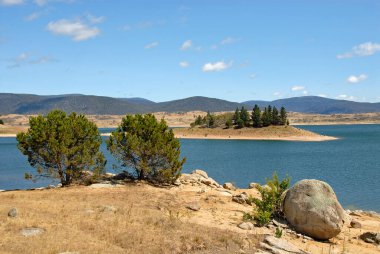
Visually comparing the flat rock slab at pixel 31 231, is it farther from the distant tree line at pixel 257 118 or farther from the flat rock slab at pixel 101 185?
the distant tree line at pixel 257 118

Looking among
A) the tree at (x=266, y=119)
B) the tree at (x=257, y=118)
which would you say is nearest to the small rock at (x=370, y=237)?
the tree at (x=257, y=118)

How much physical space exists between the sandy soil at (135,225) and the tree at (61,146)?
4.25m

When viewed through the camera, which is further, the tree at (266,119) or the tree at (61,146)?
the tree at (266,119)

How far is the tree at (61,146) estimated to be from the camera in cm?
3569

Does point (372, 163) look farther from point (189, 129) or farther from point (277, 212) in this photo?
point (189, 129)

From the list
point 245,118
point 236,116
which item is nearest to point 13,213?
point 245,118

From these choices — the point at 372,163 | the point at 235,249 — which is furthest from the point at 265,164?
the point at 235,249

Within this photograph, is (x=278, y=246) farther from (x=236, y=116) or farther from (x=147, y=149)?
(x=236, y=116)

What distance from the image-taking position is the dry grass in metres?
18.6

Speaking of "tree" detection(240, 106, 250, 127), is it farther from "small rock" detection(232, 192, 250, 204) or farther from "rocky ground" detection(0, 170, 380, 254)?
"small rock" detection(232, 192, 250, 204)

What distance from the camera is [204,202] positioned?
100 feet

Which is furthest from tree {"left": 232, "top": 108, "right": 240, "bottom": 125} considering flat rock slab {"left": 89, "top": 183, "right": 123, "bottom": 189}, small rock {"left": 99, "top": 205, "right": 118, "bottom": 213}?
small rock {"left": 99, "top": 205, "right": 118, "bottom": 213}

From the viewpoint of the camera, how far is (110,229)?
68.9 ft

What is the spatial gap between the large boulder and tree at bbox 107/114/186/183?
47.8 ft
